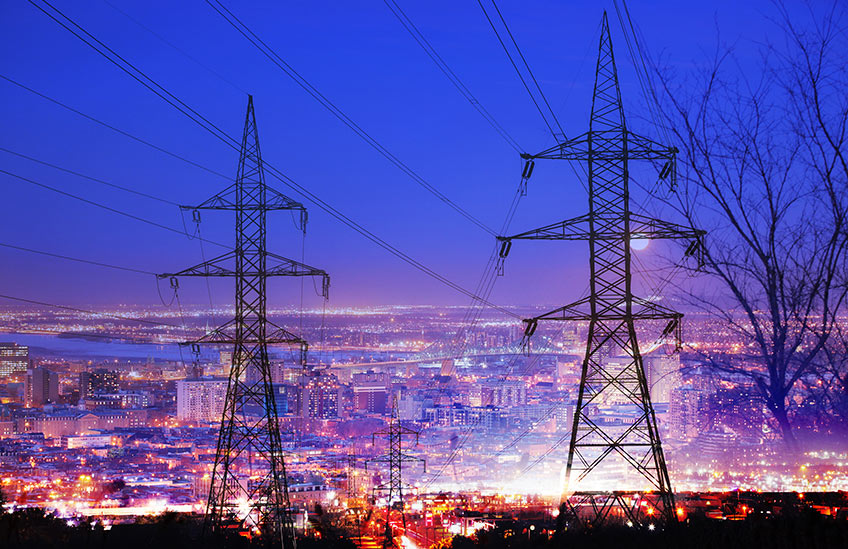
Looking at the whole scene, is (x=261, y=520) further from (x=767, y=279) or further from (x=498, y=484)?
(x=498, y=484)

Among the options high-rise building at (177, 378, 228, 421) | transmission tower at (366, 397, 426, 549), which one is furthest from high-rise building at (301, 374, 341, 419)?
transmission tower at (366, 397, 426, 549)

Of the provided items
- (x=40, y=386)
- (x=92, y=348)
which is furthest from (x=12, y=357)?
(x=92, y=348)

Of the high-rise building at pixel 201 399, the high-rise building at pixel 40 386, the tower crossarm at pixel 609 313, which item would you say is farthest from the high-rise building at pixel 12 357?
the tower crossarm at pixel 609 313

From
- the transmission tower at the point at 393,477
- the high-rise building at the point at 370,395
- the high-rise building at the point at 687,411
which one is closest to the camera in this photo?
the transmission tower at the point at 393,477

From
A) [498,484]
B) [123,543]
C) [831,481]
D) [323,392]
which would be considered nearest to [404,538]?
[123,543]

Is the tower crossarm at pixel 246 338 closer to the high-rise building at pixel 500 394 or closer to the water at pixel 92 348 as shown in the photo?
the water at pixel 92 348

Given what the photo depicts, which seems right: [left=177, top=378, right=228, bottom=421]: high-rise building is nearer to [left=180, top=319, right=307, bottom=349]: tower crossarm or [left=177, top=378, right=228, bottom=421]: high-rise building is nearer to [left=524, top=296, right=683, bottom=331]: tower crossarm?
[left=180, top=319, right=307, bottom=349]: tower crossarm
